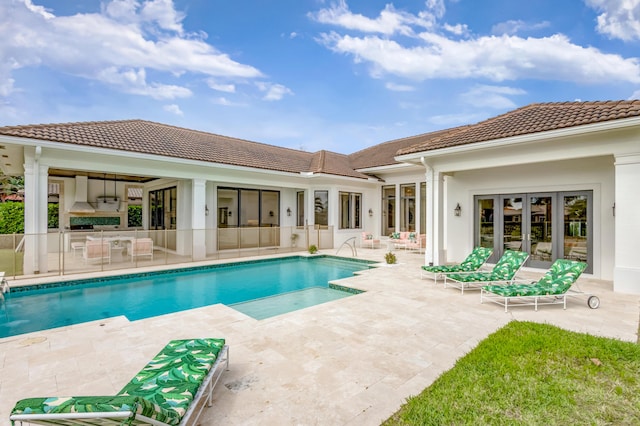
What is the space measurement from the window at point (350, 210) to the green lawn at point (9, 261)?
40.9 ft

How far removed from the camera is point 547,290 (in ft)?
20.6

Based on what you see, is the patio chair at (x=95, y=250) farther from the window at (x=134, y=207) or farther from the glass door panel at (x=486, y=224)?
the glass door panel at (x=486, y=224)

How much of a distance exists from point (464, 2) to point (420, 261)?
1108cm

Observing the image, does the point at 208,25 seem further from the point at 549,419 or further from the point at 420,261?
the point at 549,419

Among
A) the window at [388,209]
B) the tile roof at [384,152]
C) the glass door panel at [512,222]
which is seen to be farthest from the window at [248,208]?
the glass door panel at [512,222]

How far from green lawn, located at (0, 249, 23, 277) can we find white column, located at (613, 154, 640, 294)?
15.2 metres

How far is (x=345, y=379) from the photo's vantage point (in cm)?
352

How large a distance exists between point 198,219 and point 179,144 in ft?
10.5

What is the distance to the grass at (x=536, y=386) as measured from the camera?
9.33 ft

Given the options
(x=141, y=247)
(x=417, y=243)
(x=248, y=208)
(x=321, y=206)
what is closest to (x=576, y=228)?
(x=417, y=243)

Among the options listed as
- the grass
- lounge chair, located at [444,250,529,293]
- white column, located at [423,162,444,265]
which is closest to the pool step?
lounge chair, located at [444,250,529,293]

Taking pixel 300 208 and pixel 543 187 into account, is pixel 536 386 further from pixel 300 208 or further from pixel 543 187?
pixel 300 208

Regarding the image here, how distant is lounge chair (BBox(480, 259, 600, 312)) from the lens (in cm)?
620

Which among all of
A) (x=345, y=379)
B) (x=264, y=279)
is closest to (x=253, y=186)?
(x=264, y=279)
